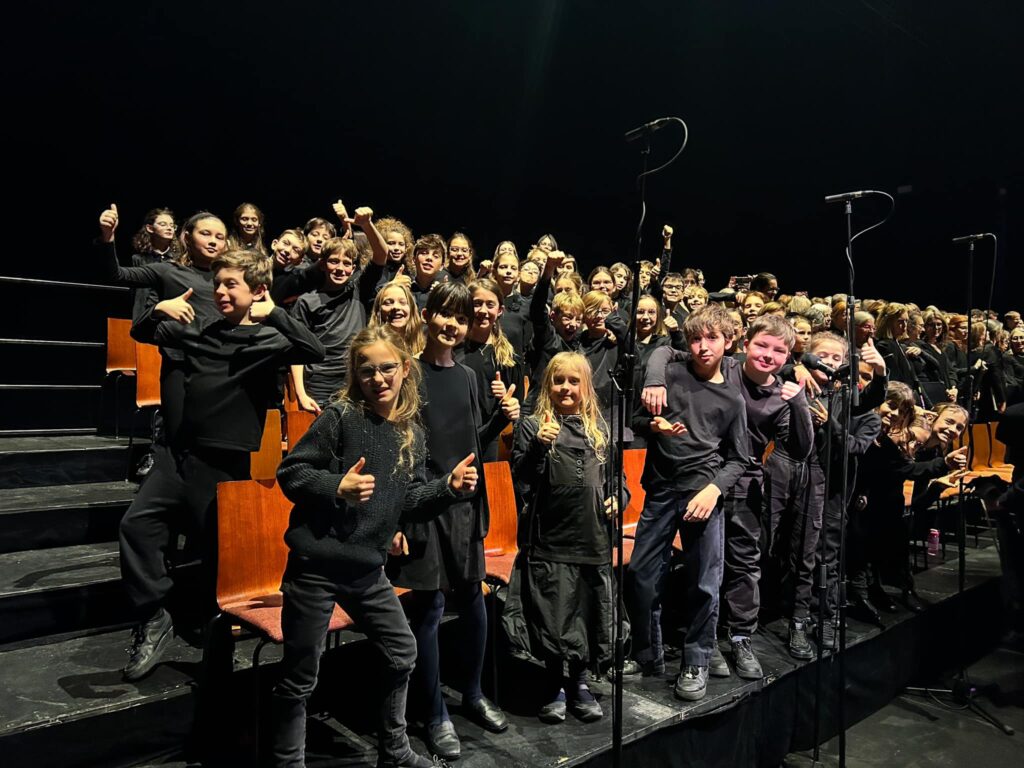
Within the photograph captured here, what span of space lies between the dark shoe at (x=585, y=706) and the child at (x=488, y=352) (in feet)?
2.91

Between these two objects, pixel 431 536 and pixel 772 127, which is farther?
pixel 772 127

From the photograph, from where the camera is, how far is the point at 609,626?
8.13 feet

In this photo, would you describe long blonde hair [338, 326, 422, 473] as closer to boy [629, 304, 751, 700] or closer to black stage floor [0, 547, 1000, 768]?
black stage floor [0, 547, 1000, 768]

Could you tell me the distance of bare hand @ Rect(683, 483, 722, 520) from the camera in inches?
104

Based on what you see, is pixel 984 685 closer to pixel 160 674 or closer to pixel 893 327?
pixel 893 327

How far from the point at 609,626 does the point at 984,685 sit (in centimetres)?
273

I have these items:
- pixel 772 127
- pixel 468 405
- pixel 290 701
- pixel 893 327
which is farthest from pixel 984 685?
pixel 772 127

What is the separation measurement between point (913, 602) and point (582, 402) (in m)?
2.63

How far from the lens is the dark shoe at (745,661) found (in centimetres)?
286

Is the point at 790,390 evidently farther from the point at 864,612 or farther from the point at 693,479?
the point at 864,612

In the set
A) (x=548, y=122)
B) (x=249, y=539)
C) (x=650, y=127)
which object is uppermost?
(x=548, y=122)

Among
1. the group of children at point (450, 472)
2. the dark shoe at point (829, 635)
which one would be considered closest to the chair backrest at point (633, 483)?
the group of children at point (450, 472)

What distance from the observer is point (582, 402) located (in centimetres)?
259

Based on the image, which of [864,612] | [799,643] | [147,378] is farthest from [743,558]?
[147,378]
